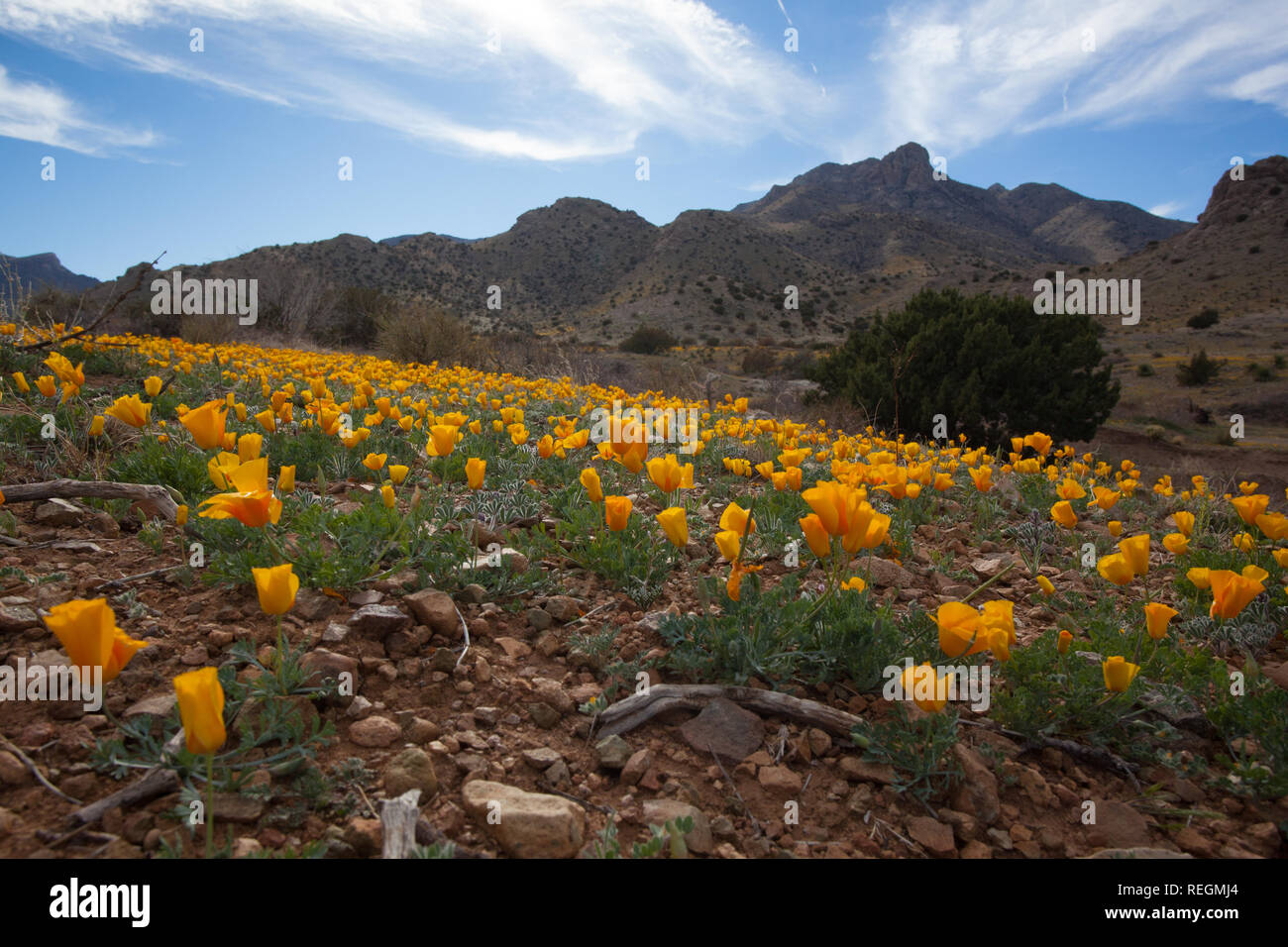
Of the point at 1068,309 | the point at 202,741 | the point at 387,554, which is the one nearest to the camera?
the point at 202,741

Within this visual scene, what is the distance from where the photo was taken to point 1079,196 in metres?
115

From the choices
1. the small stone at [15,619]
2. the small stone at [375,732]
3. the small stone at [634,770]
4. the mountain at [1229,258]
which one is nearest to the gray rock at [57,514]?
the small stone at [15,619]

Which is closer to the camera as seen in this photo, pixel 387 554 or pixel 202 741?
pixel 202 741

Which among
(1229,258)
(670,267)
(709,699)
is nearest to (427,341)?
(709,699)

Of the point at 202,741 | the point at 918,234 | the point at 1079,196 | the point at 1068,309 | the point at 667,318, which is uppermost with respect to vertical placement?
the point at 1079,196

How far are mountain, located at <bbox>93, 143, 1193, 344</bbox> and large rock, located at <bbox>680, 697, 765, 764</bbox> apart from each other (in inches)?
1009

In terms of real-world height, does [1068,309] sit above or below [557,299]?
below

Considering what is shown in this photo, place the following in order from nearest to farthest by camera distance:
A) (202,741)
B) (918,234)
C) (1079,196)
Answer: (202,741) → (918,234) → (1079,196)

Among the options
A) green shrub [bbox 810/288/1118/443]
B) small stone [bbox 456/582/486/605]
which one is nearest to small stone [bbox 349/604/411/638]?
small stone [bbox 456/582/486/605]

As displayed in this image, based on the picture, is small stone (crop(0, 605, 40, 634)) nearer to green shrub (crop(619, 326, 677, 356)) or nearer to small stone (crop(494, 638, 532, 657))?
small stone (crop(494, 638, 532, 657))

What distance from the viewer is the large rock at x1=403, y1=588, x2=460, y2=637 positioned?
2.10 meters
